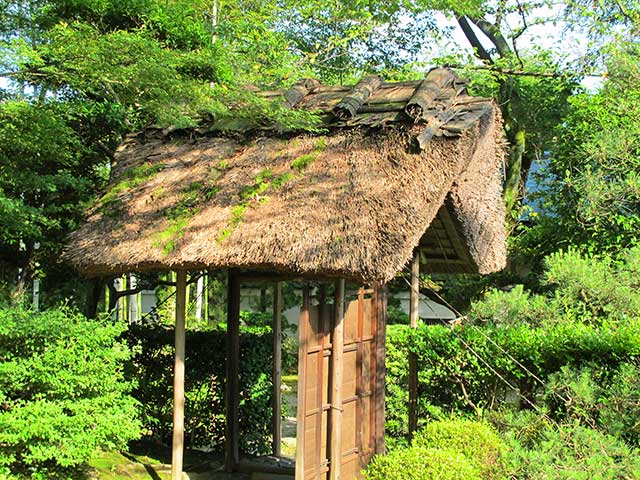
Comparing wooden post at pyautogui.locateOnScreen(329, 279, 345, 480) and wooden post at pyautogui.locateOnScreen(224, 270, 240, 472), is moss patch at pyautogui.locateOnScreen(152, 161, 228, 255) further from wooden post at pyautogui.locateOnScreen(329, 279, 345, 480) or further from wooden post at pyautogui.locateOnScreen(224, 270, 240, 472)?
wooden post at pyautogui.locateOnScreen(329, 279, 345, 480)

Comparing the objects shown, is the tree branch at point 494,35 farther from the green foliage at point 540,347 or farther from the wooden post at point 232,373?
the wooden post at point 232,373

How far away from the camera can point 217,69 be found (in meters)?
7.62

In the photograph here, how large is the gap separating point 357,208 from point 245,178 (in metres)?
1.56

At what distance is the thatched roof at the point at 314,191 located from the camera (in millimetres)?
6219

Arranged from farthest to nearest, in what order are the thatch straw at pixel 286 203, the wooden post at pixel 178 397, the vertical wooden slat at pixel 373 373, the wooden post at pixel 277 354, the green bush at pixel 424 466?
1. the wooden post at pixel 277 354
2. the vertical wooden slat at pixel 373 373
3. the wooden post at pixel 178 397
4. the thatch straw at pixel 286 203
5. the green bush at pixel 424 466

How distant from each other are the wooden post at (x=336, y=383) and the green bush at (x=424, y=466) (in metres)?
0.41

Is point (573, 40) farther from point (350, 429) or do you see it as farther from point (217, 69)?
point (350, 429)

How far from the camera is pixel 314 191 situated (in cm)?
685

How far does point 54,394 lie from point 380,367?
3390mm

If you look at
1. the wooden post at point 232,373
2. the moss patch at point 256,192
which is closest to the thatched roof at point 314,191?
the moss patch at point 256,192

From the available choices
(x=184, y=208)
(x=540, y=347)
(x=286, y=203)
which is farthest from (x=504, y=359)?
(x=184, y=208)

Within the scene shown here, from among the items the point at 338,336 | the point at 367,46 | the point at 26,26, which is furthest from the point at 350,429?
the point at 367,46

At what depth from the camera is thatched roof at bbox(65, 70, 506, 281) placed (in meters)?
6.22

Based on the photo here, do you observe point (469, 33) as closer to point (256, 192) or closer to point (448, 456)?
point (256, 192)
